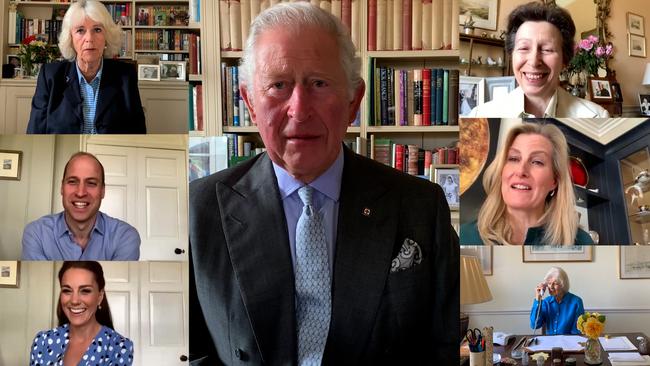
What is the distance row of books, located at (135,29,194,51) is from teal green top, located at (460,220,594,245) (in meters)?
1.08

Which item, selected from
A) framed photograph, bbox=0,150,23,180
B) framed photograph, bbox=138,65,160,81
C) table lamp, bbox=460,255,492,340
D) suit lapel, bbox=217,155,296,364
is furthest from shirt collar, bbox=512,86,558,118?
framed photograph, bbox=0,150,23,180

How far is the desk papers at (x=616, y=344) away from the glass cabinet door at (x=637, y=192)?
1.05ft

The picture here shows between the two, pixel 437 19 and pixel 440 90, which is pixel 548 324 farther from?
pixel 437 19

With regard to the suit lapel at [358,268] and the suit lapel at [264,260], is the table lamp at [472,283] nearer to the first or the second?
the suit lapel at [358,268]

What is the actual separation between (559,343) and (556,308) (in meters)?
0.11

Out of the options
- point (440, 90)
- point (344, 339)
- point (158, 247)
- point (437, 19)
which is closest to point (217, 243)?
point (158, 247)

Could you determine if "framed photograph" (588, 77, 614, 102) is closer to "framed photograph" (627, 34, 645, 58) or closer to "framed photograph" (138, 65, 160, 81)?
"framed photograph" (627, 34, 645, 58)

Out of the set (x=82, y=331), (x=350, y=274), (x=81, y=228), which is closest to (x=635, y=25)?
(x=350, y=274)

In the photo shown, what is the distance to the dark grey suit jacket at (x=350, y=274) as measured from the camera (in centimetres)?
212

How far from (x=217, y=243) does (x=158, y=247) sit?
0.83ft

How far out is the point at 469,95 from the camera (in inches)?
87.4

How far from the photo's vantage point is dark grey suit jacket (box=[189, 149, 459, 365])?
2.12m

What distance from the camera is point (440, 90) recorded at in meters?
2.24

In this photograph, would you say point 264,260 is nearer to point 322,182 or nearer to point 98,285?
point 322,182
